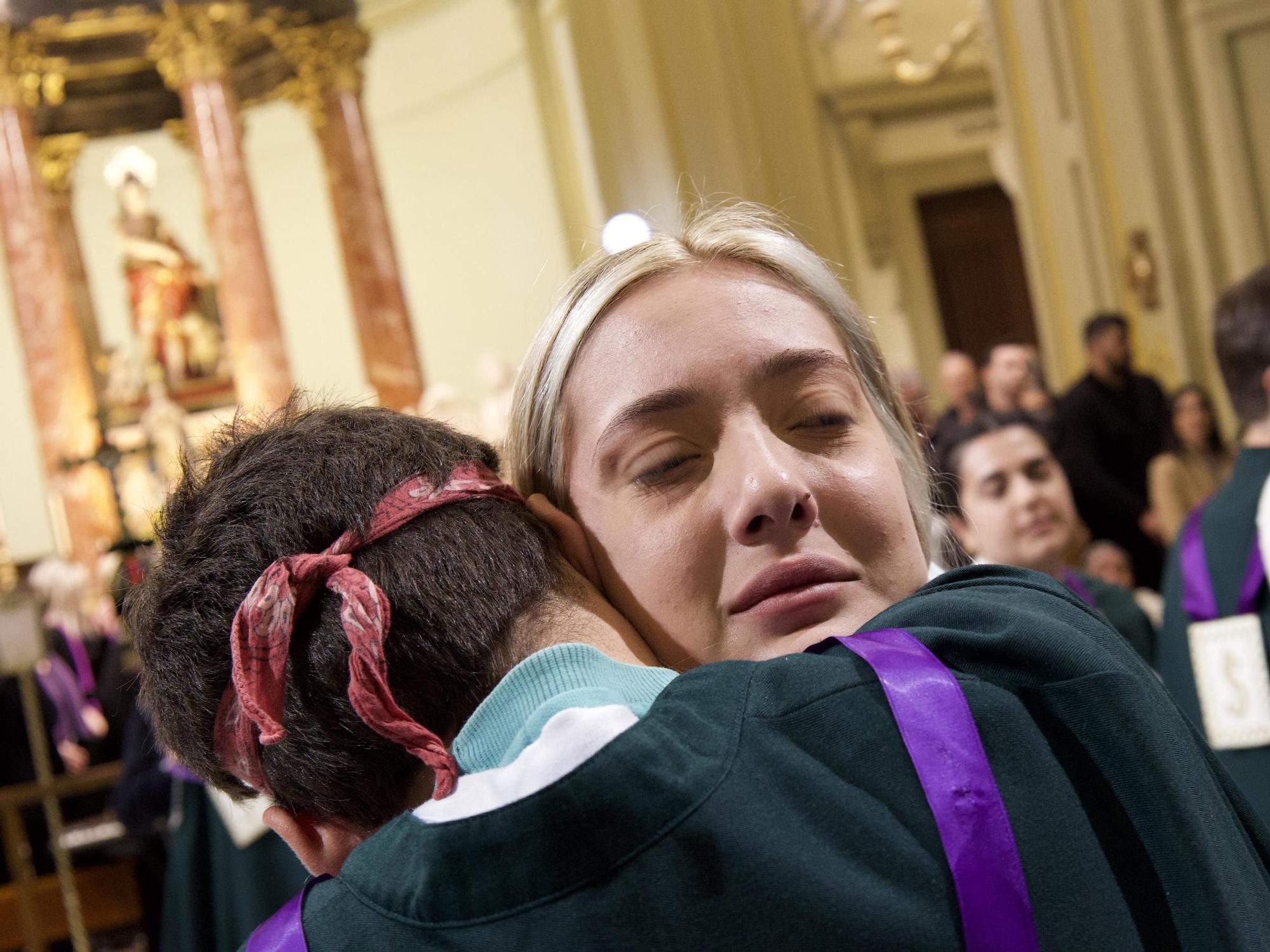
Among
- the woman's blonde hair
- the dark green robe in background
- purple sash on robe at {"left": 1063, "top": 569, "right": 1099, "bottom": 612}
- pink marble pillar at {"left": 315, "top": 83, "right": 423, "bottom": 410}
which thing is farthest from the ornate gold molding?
the woman's blonde hair

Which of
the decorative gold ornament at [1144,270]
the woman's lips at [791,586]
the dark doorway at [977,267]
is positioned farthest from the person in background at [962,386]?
the dark doorway at [977,267]

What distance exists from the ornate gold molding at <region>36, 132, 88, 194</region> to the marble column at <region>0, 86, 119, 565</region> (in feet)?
4.61

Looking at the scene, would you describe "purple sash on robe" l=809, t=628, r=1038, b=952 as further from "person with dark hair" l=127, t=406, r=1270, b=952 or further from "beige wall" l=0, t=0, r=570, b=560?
"beige wall" l=0, t=0, r=570, b=560

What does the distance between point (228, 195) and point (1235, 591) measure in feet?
29.7

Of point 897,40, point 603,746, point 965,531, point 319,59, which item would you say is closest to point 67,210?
point 319,59

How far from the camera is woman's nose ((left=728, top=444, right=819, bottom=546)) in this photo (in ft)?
3.46

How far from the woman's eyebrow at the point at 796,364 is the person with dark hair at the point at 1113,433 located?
14.7 feet

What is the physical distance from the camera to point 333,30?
35.2ft

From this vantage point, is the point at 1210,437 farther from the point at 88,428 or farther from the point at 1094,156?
the point at 88,428

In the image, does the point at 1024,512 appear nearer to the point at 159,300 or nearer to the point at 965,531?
the point at 965,531

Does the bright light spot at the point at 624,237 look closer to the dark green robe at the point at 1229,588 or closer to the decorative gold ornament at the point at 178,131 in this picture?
the dark green robe at the point at 1229,588

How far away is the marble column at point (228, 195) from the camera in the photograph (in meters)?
10.1

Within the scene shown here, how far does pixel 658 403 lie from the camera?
112cm

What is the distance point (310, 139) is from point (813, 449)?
1268cm
